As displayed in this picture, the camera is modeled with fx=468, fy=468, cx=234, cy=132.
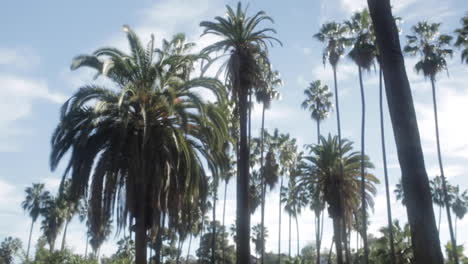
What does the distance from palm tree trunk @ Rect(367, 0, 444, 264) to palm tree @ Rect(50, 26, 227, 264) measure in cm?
895

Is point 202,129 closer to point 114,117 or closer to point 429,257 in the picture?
point 114,117

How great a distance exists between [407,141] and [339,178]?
27796mm

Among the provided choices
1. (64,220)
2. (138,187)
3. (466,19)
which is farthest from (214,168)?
(64,220)

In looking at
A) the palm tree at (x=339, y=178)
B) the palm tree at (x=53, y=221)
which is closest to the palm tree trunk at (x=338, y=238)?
the palm tree at (x=339, y=178)

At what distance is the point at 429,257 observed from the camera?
8.13 m

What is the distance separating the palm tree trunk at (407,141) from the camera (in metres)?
8.34

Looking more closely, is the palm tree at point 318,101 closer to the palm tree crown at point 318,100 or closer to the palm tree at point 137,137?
the palm tree crown at point 318,100

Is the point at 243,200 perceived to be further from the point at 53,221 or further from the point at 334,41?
the point at 53,221

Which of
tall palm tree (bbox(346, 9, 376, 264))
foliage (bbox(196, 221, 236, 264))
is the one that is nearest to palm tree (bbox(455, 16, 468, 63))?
tall palm tree (bbox(346, 9, 376, 264))

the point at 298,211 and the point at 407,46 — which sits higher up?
the point at 407,46

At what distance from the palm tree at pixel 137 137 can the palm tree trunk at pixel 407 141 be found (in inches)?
352

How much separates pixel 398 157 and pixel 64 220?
77.3 meters

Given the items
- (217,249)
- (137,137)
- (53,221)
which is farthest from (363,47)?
(53,221)

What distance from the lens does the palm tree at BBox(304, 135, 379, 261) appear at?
3559 cm
